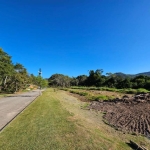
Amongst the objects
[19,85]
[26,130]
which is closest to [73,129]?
[26,130]

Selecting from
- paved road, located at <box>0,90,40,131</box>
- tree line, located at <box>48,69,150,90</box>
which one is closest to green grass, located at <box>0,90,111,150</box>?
Result: paved road, located at <box>0,90,40,131</box>

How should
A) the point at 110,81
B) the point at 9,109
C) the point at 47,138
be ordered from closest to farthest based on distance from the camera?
the point at 47,138 < the point at 9,109 < the point at 110,81

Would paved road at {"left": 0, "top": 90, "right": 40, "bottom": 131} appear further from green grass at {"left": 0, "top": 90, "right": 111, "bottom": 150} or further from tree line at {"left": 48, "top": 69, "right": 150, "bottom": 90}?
tree line at {"left": 48, "top": 69, "right": 150, "bottom": 90}

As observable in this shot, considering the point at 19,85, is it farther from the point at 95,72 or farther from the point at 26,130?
the point at 95,72

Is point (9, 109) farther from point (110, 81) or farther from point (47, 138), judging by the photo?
point (110, 81)

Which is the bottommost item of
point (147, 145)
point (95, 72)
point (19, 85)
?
point (147, 145)

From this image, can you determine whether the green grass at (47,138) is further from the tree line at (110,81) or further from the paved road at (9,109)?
the tree line at (110,81)

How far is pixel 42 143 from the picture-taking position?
4492 millimetres

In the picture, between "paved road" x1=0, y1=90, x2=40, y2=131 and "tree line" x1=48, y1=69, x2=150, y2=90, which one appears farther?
"tree line" x1=48, y1=69, x2=150, y2=90

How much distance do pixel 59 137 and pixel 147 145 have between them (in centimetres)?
319

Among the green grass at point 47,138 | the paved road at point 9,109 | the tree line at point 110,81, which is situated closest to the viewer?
the green grass at point 47,138

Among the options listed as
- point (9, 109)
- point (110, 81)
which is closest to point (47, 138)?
point (9, 109)

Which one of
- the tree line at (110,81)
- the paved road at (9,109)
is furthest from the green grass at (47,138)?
the tree line at (110,81)

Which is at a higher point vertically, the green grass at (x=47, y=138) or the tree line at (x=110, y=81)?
the tree line at (x=110, y=81)
